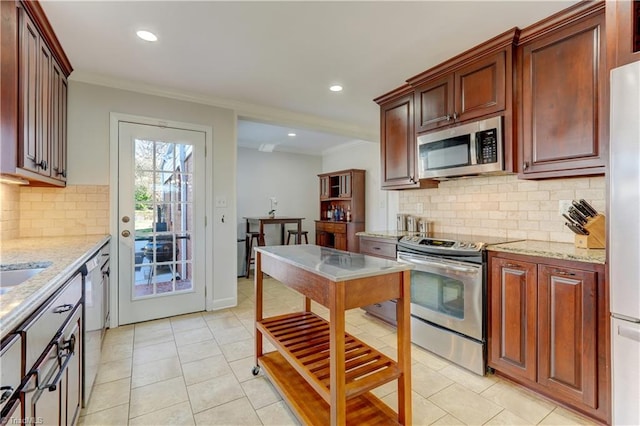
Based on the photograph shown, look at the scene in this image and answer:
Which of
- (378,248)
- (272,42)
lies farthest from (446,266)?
(272,42)

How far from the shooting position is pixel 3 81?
1.58 metres

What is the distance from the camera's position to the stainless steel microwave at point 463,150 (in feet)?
7.48

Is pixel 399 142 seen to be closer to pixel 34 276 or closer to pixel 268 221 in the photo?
pixel 268 221

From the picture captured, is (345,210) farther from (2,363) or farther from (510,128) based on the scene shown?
(2,363)

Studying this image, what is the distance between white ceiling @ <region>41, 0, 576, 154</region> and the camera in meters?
1.88

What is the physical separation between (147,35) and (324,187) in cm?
443

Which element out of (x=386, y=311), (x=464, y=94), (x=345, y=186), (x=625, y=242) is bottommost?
(x=386, y=311)

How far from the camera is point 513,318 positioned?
198cm

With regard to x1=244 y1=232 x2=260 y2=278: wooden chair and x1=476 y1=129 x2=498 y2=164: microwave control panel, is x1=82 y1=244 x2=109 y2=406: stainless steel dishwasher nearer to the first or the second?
x1=476 y1=129 x2=498 y2=164: microwave control panel

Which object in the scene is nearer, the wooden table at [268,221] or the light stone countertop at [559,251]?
the light stone countertop at [559,251]

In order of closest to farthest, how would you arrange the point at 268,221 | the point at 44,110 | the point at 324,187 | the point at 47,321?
the point at 47,321, the point at 44,110, the point at 268,221, the point at 324,187

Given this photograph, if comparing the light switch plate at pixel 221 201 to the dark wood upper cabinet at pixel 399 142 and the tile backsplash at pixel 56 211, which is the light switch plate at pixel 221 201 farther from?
the dark wood upper cabinet at pixel 399 142

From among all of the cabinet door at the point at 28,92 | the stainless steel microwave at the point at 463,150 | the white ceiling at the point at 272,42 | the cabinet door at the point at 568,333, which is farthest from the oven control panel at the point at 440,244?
the cabinet door at the point at 28,92

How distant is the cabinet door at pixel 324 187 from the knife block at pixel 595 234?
454 cm
